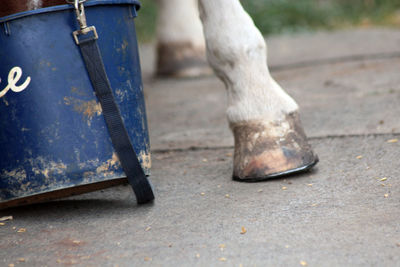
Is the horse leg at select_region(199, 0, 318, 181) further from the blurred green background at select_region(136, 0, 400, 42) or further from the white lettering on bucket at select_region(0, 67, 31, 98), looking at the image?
the blurred green background at select_region(136, 0, 400, 42)

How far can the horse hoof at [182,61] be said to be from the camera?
217 inches

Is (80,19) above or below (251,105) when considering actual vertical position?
above

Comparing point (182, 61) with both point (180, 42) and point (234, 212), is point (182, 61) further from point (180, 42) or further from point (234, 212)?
point (234, 212)

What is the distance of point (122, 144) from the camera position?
1.77 m

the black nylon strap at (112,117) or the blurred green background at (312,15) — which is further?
the blurred green background at (312,15)

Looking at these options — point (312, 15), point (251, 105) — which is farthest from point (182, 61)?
point (312, 15)

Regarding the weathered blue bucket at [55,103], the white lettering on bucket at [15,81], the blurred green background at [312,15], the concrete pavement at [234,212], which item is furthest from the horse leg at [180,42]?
the white lettering on bucket at [15,81]

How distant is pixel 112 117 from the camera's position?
1762 millimetres

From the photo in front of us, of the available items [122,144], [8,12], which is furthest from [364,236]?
[8,12]

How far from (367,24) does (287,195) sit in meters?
6.51

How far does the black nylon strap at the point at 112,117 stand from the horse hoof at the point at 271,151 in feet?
1.18

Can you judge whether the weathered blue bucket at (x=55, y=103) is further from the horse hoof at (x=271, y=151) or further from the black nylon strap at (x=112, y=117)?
the horse hoof at (x=271, y=151)

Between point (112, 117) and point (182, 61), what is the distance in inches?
151

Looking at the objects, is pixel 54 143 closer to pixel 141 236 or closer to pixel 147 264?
pixel 141 236
